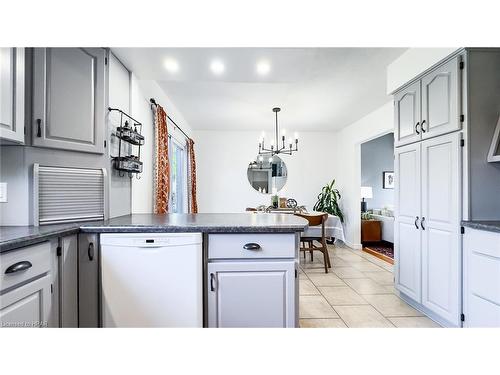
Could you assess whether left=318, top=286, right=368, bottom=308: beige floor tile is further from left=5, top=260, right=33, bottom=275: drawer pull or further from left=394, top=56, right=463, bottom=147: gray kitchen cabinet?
left=5, top=260, right=33, bottom=275: drawer pull

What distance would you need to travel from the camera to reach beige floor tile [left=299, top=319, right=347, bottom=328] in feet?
7.36

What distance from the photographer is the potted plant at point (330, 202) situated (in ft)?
18.6

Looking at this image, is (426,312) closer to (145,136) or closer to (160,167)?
(160,167)

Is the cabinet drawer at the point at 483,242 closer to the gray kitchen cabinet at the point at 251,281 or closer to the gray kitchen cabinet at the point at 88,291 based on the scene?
the gray kitchen cabinet at the point at 251,281

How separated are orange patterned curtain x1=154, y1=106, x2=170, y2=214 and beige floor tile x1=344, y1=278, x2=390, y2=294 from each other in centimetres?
240

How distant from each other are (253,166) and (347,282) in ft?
11.1

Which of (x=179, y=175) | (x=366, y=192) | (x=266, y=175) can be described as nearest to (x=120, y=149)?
(x=179, y=175)

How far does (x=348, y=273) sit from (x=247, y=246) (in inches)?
103

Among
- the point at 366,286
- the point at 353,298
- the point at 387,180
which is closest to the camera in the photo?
the point at 353,298

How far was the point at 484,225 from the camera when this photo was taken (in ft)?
5.87

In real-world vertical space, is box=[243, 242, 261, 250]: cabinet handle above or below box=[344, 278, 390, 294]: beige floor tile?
above

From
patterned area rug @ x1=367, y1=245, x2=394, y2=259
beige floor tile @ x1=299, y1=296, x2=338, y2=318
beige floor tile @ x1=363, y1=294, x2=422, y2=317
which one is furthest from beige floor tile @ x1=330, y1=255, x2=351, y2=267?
beige floor tile @ x1=299, y1=296, x2=338, y2=318
